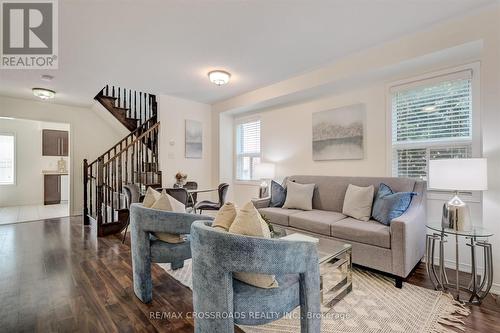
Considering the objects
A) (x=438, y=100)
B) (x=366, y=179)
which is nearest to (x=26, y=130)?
(x=366, y=179)

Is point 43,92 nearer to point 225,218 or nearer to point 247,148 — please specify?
point 247,148

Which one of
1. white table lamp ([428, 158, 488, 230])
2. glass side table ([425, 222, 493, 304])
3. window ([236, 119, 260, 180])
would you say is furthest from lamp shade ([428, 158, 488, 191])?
window ([236, 119, 260, 180])

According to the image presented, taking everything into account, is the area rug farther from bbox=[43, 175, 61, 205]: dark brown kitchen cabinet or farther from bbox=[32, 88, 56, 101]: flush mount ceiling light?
bbox=[43, 175, 61, 205]: dark brown kitchen cabinet

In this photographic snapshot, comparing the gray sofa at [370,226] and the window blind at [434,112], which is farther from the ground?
the window blind at [434,112]

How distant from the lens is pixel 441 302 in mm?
1976

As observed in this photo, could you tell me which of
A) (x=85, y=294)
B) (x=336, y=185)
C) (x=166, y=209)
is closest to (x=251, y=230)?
(x=166, y=209)

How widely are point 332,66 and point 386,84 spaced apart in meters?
0.75

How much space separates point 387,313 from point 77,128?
6.76 m

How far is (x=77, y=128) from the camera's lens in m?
5.64

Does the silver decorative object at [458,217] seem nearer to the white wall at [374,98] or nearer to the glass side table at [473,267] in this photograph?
the glass side table at [473,267]

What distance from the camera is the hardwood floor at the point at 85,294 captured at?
1.71 meters

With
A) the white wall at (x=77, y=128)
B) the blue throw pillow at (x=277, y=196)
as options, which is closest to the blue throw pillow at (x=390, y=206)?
the blue throw pillow at (x=277, y=196)

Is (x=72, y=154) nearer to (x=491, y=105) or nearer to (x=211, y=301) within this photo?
(x=211, y=301)

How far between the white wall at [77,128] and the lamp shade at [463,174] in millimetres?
6420
